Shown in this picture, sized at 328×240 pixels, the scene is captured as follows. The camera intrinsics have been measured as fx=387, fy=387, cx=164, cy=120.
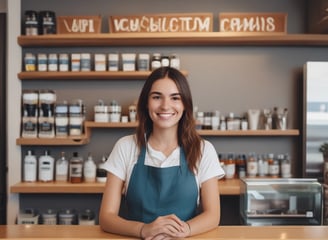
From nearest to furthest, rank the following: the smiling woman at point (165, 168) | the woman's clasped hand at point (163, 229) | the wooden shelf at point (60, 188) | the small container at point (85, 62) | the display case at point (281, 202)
A: the woman's clasped hand at point (163, 229) < the smiling woman at point (165, 168) < the display case at point (281, 202) < the wooden shelf at point (60, 188) < the small container at point (85, 62)

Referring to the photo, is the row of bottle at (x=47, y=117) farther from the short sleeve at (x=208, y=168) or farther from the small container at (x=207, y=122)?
the short sleeve at (x=208, y=168)

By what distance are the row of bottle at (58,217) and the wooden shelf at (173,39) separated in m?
1.41

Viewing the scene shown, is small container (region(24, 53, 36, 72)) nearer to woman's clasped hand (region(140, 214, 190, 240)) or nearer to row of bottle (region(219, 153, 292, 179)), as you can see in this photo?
row of bottle (region(219, 153, 292, 179))

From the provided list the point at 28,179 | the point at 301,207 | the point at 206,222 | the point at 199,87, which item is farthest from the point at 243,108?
the point at 206,222

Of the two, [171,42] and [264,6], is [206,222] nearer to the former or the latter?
[171,42]

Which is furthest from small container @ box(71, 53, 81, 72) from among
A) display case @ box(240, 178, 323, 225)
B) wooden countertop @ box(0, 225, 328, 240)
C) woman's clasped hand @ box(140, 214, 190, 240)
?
woman's clasped hand @ box(140, 214, 190, 240)

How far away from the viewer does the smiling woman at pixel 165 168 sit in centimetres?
142

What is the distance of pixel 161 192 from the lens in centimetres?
143

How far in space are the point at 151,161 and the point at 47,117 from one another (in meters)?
1.88

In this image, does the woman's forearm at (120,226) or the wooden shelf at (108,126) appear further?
the wooden shelf at (108,126)

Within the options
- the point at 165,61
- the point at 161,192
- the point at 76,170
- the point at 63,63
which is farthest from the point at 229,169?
the point at 161,192

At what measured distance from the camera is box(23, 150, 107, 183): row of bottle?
3127 millimetres

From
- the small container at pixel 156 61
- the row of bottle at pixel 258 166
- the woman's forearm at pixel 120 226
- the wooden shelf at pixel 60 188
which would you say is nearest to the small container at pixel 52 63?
the small container at pixel 156 61

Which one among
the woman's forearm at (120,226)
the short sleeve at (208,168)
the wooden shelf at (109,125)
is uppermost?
the wooden shelf at (109,125)
